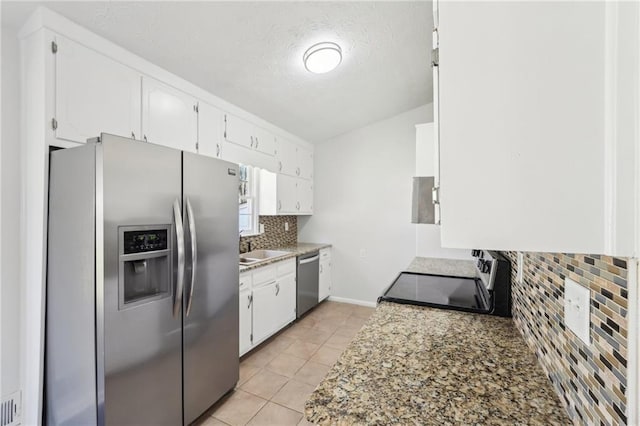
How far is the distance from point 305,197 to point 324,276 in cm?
117

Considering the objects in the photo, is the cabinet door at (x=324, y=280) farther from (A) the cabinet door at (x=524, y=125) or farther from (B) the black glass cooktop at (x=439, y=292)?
(A) the cabinet door at (x=524, y=125)

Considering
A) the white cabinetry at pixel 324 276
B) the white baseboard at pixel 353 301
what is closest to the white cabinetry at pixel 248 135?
the white cabinetry at pixel 324 276

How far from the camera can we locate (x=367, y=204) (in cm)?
412

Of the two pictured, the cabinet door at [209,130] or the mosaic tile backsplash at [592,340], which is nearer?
the mosaic tile backsplash at [592,340]

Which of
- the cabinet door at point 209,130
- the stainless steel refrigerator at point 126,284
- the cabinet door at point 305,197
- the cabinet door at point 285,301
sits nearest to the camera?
the stainless steel refrigerator at point 126,284

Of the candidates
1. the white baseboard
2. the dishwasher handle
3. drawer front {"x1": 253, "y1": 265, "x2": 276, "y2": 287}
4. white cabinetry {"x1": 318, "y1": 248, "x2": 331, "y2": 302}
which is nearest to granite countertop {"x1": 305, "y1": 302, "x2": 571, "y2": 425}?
drawer front {"x1": 253, "y1": 265, "x2": 276, "y2": 287}

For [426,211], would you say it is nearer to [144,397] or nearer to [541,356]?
[541,356]

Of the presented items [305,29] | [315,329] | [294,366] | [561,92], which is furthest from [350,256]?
[561,92]

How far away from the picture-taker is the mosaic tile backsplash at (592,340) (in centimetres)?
52

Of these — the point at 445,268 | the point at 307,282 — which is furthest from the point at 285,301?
the point at 445,268

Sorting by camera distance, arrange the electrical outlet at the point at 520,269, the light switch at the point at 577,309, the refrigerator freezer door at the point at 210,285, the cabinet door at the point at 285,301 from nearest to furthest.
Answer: the light switch at the point at 577,309, the electrical outlet at the point at 520,269, the refrigerator freezer door at the point at 210,285, the cabinet door at the point at 285,301

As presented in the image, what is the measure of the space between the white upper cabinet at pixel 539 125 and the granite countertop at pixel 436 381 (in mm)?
465

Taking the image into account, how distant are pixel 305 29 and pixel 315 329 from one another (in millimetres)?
2956

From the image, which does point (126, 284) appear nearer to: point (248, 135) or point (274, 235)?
point (248, 135)
